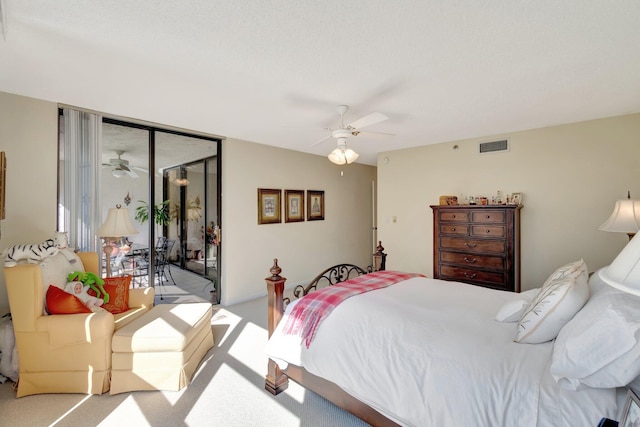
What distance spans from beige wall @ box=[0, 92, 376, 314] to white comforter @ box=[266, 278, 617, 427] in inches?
98.6

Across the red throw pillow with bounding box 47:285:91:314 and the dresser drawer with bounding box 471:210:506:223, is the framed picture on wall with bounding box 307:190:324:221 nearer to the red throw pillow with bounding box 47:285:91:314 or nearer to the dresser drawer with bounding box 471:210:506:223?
the dresser drawer with bounding box 471:210:506:223

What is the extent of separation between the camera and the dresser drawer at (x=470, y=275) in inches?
146

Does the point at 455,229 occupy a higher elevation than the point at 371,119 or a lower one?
lower

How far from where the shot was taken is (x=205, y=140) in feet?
14.3

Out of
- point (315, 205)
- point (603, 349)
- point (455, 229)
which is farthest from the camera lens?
point (315, 205)

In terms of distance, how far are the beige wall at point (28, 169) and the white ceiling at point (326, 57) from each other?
20cm

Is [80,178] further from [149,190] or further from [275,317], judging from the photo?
[275,317]

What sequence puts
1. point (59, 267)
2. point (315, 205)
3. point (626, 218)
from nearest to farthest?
1. point (59, 267)
2. point (626, 218)
3. point (315, 205)

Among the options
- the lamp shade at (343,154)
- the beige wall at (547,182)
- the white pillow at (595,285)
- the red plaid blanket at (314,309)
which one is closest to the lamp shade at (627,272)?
the white pillow at (595,285)

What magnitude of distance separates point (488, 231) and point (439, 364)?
2.76 m

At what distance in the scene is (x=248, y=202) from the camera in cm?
465

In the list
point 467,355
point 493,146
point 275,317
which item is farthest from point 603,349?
point 493,146

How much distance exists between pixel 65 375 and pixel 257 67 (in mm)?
2764

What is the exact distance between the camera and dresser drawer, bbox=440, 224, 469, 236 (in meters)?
3.96
